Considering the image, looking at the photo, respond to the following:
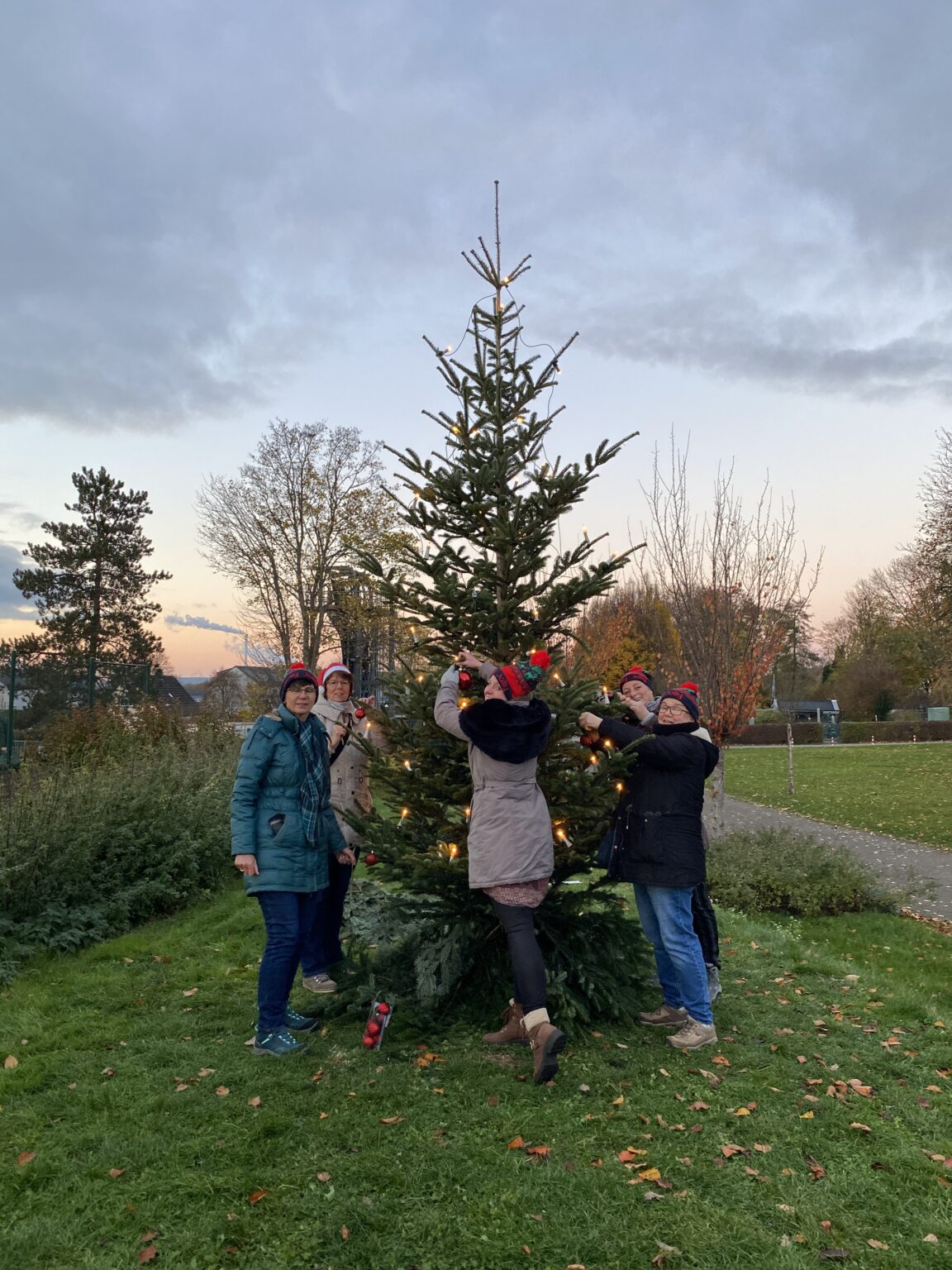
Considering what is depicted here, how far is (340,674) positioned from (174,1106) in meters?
2.82

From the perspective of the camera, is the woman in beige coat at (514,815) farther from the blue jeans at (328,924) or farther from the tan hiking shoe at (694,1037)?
the blue jeans at (328,924)

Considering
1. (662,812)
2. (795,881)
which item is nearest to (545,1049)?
(662,812)

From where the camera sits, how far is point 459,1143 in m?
3.48

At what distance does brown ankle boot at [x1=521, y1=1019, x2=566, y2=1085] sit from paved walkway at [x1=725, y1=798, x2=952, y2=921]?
7015 millimetres

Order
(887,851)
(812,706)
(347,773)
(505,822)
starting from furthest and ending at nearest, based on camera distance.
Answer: (812,706)
(887,851)
(347,773)
(505,822)

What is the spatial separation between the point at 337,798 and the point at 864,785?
74.9 ft

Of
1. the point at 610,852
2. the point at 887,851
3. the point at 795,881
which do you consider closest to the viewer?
the point at 610,852

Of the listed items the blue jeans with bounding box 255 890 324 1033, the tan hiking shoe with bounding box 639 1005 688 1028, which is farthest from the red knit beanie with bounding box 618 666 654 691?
the blue jeans with bounding box 255 890 324 1033

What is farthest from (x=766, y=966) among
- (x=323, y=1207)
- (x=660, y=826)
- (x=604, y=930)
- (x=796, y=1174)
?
(x=323, y=1207)

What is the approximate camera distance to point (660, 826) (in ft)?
14.9

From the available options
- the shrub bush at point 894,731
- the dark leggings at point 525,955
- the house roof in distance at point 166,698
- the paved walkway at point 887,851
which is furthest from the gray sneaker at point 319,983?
the shrub bush at point 894,731

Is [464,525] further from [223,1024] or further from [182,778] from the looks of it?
[182,778]

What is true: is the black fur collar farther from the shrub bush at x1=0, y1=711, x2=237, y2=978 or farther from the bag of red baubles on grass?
the shrub bush at x1=0, y1=711, x2=237, y2=978

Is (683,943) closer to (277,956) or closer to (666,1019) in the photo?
(666,1019)
